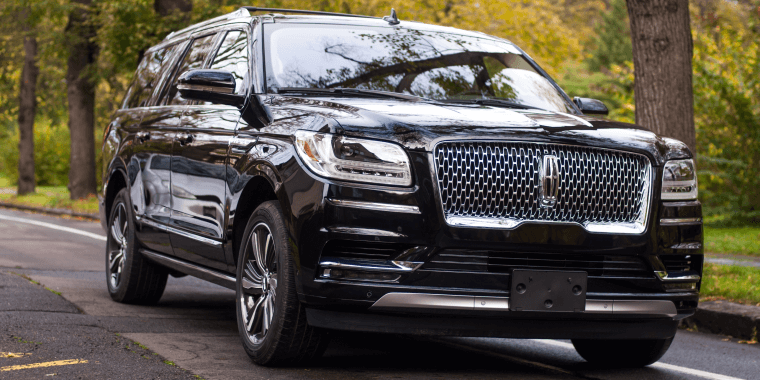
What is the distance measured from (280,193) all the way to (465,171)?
0.87 m

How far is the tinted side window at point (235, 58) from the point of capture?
5.69 meters

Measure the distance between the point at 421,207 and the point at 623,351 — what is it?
1900 mm

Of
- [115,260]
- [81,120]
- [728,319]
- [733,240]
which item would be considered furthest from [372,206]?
[81,120]

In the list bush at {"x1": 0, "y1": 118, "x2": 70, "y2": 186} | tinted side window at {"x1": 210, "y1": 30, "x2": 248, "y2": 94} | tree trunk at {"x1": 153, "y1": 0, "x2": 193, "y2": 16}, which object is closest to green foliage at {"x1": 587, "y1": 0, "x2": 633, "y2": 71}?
bush at {"x1": 0, "y1": 118, "x2": 70, "y2": 186}

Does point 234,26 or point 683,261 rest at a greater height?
point 234,26

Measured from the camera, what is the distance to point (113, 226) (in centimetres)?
769

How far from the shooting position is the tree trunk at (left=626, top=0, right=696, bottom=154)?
9078mm

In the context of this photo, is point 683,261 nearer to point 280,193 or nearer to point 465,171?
point 465,171

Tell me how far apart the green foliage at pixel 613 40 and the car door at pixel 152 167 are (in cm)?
4628

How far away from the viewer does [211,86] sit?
214 inches

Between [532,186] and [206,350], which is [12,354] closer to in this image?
[206,350]

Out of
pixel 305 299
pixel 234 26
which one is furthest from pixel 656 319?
pixel 234 26

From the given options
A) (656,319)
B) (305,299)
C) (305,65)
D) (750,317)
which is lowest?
(750,317)

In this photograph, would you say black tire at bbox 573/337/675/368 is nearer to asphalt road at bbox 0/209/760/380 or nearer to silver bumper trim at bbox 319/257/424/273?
asphalt road at bbox 0/209/760/380
